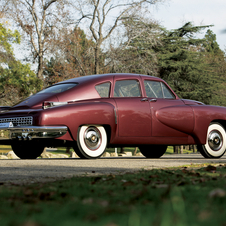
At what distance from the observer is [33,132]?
6.83m

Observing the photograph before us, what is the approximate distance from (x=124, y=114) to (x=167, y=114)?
1.08 m

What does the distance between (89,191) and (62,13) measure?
2289 centimetres

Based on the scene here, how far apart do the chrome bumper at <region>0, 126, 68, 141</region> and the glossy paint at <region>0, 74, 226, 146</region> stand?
8 cm

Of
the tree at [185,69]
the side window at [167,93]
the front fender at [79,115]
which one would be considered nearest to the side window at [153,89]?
the side window at [167,93]

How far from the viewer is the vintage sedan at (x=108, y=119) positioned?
22.9 ft

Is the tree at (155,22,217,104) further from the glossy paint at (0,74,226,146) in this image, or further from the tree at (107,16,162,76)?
the glossy paint at (0,74,226,146)

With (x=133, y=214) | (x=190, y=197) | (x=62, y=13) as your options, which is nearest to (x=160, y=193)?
(x=190, y=197)

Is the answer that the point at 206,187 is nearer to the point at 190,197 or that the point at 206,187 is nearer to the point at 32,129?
the point at 190,197

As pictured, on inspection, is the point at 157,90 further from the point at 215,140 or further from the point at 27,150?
the point at 27,150

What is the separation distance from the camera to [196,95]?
3147 centimetres

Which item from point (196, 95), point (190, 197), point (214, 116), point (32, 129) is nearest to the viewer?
point (190, 197)

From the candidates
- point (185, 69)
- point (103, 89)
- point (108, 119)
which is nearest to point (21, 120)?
point (108, 119)

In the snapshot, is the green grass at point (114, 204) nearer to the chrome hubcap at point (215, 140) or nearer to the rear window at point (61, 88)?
the rear window at point (61, 88)

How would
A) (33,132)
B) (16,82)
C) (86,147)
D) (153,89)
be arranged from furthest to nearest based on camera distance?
1. (16,82)
2. (153,89)
3. (86,147)
4. (33,132)
